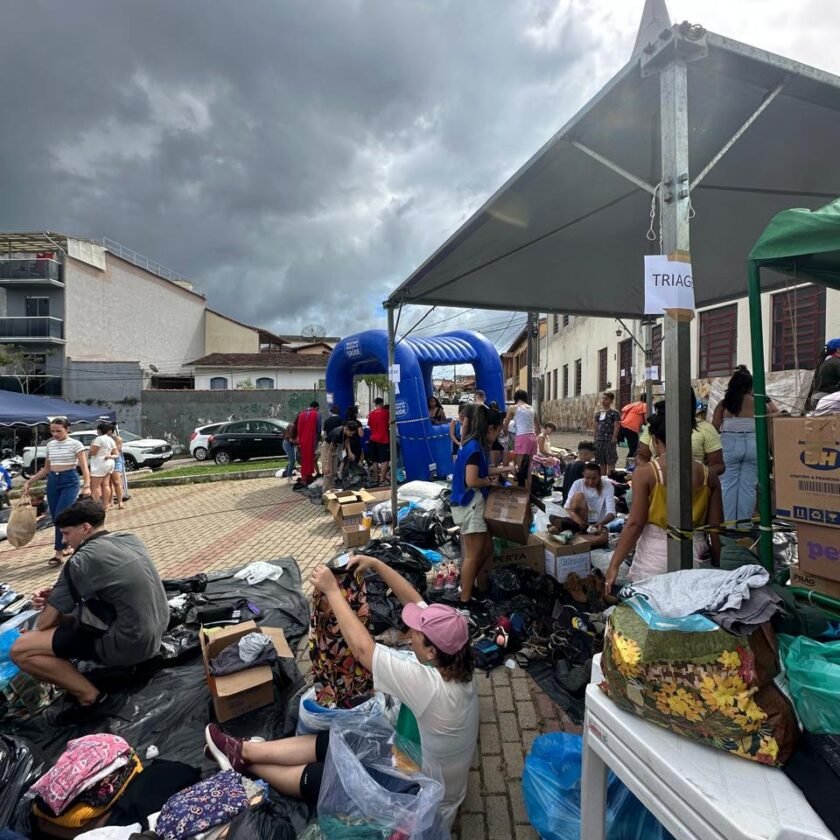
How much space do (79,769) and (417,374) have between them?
7.86 metres

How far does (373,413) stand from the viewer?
416 inches

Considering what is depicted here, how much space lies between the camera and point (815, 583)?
1.92 m

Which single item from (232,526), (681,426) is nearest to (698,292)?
(681,426)

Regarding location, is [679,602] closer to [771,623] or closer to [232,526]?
[771,623]

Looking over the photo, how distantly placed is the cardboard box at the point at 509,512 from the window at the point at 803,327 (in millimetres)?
8568

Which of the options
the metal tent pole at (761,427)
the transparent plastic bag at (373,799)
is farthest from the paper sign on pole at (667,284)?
the transparent plastic bag at (373,799)

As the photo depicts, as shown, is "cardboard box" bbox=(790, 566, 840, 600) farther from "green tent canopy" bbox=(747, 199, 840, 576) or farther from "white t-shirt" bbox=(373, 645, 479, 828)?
"white t-shirt" bbox=(373, 645, 479, 828)

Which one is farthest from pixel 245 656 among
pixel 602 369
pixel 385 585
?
pixel 602 369

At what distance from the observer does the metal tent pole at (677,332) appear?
2.32 m

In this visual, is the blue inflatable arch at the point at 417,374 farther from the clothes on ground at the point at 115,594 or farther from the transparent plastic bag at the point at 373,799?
the transparent plastic bag at the point at 373,799

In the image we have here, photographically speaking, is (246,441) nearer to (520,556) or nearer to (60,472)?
(60,472)

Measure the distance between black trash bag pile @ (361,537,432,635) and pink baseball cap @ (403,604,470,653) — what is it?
2004 millimetres

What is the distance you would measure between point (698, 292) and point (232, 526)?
8113 mm

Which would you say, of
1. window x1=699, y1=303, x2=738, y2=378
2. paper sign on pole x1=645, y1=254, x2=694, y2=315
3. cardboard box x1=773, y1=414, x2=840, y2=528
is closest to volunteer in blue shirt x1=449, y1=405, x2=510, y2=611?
paper sign on pole x1=645, y1=254, x2=694, y2=315
